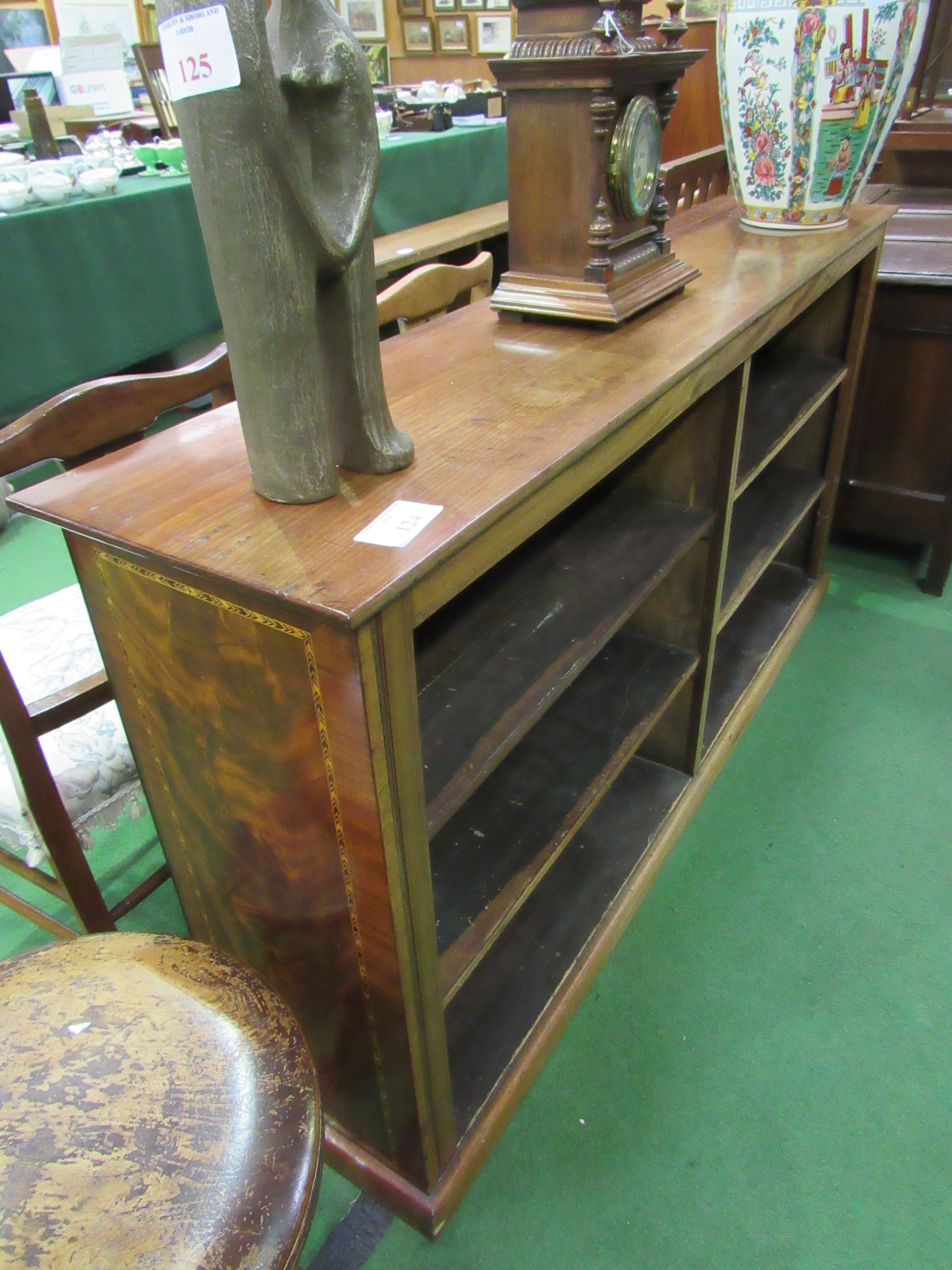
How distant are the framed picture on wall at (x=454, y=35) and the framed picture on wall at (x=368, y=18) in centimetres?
42

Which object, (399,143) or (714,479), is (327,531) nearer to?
(714,479)

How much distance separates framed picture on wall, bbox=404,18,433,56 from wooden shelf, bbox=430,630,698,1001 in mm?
6014

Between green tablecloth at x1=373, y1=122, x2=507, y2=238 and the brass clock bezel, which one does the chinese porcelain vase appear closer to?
the brass clock bezel

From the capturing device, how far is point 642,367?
3.54 feet

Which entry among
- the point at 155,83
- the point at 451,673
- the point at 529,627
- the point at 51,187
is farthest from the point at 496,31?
the point at 451,673

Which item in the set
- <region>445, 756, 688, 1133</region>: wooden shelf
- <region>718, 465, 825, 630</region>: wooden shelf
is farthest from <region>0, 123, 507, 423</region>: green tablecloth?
<region>445, 756, 688, 1133</region>: wooden shelf

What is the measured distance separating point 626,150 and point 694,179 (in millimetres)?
1062

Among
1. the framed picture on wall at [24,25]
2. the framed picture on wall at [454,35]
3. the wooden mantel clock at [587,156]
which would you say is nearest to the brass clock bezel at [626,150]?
the wooden mantel clock at [587,156]

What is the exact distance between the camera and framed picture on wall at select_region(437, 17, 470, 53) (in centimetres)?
589

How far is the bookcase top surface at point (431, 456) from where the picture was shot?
712mm

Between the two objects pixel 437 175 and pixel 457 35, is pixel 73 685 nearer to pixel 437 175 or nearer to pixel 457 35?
pixel 437 175

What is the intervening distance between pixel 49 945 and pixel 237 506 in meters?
0.48

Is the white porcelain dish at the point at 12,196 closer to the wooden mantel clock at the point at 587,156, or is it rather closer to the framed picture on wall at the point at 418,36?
the wooden mantel clock at the point at 587,156

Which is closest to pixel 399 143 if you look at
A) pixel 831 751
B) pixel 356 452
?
pixel 831 751
